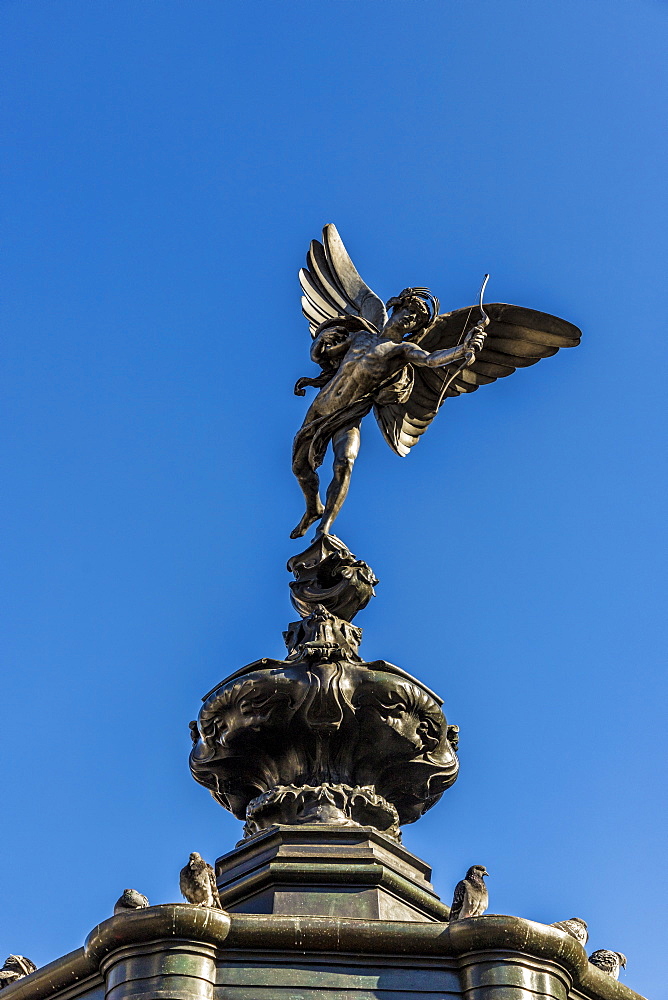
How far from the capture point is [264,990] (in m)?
8.66

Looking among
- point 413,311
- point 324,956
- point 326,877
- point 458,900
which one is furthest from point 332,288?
point 324,956

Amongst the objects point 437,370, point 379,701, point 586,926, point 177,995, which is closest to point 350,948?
point 177,995

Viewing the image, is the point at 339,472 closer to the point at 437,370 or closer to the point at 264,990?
the point at 437,370

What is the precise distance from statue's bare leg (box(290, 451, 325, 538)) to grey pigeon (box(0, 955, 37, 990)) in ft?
14.5

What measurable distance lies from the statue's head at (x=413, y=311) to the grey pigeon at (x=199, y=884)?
5.58 metres

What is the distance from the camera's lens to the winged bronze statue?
1294cm

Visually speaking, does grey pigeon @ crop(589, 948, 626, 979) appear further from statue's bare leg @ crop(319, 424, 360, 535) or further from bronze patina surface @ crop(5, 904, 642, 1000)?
statue's bare leg @ crop(319, 424, 360, 535)

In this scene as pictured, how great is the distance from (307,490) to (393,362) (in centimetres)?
133

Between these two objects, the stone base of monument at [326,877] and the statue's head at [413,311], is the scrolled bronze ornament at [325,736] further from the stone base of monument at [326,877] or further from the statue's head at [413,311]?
the statue's head at [413,311]

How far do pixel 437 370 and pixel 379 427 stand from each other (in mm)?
859

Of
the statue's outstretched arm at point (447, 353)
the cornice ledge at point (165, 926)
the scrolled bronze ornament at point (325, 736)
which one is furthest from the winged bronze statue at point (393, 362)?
the cornice ledge at point (165, 926)

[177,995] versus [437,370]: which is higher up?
[437,370]

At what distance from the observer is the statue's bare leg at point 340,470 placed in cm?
1267

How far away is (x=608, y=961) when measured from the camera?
388 inches
